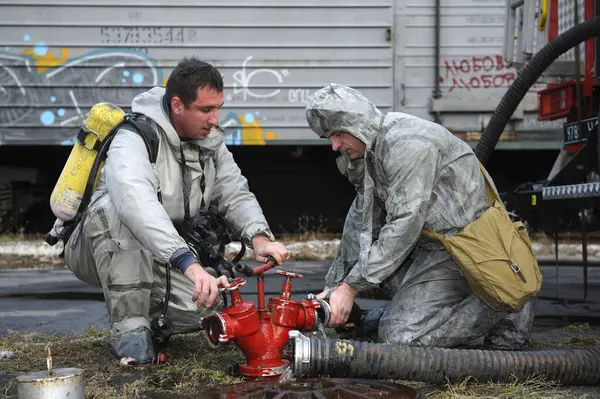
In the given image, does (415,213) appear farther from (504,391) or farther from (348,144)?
(504,391)

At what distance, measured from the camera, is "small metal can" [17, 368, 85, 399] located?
2619mm

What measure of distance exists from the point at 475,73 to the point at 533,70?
424 cm

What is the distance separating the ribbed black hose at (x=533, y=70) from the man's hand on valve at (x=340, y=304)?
2.51m

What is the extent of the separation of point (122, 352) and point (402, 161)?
1487mm

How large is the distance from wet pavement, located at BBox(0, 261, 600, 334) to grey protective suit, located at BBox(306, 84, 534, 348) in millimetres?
1510

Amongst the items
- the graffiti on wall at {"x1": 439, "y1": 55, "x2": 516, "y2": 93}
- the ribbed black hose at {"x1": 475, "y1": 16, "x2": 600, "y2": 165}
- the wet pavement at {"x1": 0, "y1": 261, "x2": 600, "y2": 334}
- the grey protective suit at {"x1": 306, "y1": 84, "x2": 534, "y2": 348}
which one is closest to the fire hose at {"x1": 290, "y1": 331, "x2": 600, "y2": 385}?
the grey protective suit at {"x1": 306, "y1": 84, "x2": 534, "y2": 348}

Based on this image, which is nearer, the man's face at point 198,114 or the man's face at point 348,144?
the man's face at point 348,144

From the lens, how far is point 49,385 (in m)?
2.62

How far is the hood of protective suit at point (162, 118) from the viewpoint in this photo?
3.74 metres

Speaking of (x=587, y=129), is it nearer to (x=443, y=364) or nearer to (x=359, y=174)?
(x=359, y=174)

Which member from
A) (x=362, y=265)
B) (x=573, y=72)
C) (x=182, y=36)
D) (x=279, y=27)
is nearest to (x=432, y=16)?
(x=279, y=27)

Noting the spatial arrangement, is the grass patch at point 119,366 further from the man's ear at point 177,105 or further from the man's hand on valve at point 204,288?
the man's ear at point 177,105

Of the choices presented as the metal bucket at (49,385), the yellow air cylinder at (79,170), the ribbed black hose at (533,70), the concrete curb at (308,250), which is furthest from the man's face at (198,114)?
the concrete curb at (308,250)

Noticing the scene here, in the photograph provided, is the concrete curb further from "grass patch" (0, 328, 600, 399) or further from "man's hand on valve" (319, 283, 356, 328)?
"man's hand on valve" (319, 283, 356, 328)
